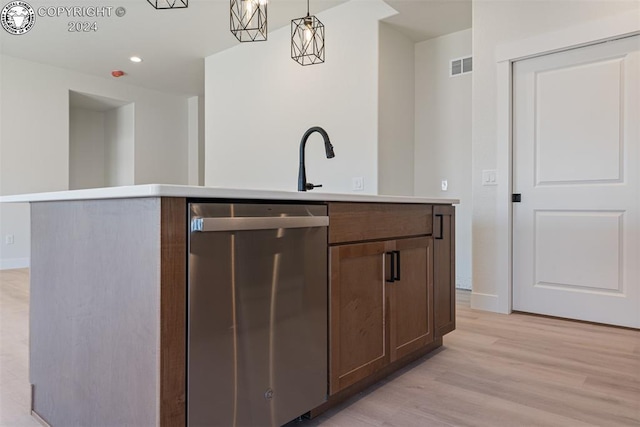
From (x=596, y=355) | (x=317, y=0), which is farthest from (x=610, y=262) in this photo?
(x=317, y=0)

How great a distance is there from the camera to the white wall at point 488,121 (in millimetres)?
3086

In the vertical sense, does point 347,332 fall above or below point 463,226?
below

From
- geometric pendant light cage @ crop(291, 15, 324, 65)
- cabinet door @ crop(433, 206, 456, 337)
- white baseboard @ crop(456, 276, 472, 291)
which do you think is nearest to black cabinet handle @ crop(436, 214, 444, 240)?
cabinet door @ crop(433, 206, 456, 337)

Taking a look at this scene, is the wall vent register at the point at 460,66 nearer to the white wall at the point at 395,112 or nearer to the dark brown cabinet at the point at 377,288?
the white wall at the point at 395,112

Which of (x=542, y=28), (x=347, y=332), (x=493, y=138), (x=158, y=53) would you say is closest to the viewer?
(x=347, y=332)

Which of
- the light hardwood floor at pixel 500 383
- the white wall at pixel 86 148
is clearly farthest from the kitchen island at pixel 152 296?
the white wall at pixel 86 148

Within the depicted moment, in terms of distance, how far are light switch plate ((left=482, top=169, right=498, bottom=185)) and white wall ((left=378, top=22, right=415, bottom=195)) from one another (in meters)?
0.93

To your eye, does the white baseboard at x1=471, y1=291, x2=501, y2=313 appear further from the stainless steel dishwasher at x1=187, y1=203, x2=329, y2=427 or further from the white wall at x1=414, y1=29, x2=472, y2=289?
the stainless steel dishwasher at x1=187, y1=203, x2=329, y2=427

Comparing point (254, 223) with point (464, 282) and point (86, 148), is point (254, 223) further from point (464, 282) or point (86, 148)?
point (86, 148)

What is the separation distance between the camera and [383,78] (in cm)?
382

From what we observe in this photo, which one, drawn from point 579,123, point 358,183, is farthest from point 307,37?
point 579,123

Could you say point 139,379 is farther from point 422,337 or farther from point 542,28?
point 542,28

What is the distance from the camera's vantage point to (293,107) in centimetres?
440

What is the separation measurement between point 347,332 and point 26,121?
592 centimetres
